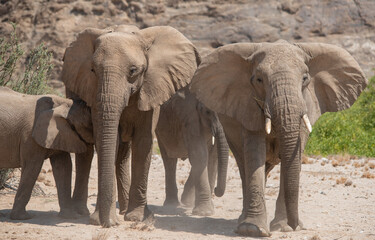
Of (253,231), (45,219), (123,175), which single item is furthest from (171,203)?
(253,231)

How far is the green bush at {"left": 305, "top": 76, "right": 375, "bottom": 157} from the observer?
1536cm

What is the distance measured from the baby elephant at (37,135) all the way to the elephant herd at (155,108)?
12mm

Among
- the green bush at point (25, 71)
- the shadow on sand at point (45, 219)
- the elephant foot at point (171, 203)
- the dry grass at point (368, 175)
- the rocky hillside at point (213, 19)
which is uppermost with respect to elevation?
the rocky hillside at point (213, 19)

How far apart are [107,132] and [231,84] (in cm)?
148

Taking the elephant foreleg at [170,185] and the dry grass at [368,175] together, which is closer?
the elephant foreleg at [170,185]

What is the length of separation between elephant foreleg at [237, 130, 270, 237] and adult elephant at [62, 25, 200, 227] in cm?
128

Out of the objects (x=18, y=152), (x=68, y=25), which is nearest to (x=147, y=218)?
(x=18, y=152)

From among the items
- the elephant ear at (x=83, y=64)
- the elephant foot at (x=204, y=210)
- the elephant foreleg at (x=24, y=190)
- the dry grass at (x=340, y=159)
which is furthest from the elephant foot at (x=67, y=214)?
the dry grass at (x=340, y=159)

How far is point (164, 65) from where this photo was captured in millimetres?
7727

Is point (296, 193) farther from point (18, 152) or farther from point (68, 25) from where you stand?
point (68, 25)

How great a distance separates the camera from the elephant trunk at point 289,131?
20.1ft

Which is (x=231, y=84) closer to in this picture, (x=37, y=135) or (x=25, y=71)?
(x=37, y=135)

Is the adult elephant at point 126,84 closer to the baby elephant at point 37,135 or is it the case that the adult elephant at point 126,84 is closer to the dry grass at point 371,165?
the baby elephant at point 37,135

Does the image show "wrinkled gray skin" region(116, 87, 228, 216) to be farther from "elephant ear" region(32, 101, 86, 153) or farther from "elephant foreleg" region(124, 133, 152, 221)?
"elephant ear" region(32, 101, 86, 153)
